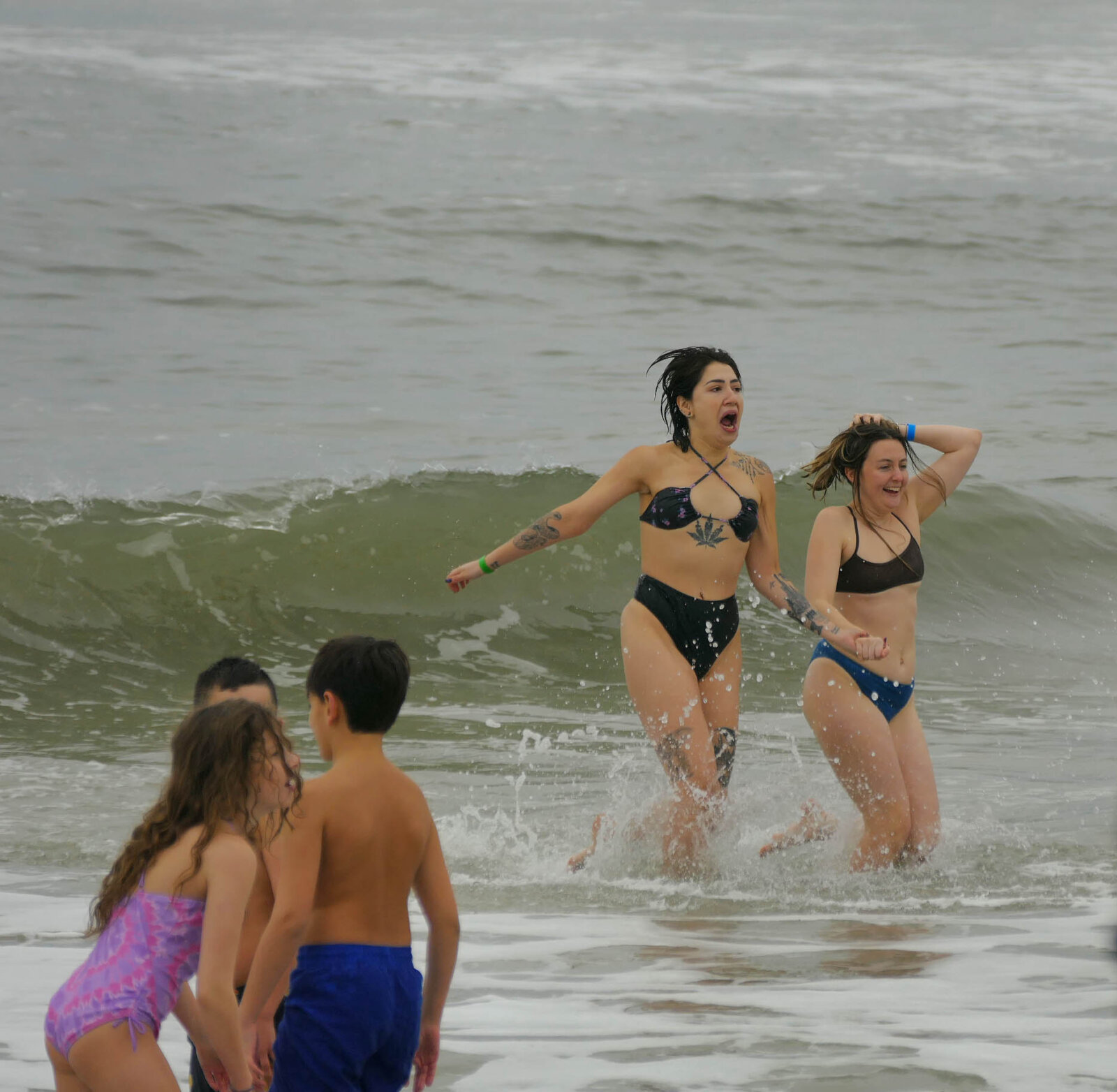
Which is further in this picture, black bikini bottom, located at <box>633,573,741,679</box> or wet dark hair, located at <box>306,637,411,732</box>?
black bikini bottom, located at <box>633,573,741,679</box>

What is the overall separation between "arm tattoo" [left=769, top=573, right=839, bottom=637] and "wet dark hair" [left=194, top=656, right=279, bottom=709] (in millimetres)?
2377

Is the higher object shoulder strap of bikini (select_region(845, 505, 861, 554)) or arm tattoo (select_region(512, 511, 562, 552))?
shoulder strap of bikini (select_region(845, 505, 861, 554))

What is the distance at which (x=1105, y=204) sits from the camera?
3494cm

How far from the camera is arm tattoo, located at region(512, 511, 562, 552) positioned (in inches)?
246

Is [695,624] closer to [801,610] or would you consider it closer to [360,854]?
[801,610]

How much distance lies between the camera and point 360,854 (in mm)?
3160

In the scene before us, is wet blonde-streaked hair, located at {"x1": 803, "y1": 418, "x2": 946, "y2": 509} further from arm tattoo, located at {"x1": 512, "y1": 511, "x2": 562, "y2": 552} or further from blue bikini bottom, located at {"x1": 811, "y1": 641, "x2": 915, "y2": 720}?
arm tattoo, located at {"x1": 512, "y1": 511, "x2": 562, "y2": 552}

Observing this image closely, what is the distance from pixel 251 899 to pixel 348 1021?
0.40 metres

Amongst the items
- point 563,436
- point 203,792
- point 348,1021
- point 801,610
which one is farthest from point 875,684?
point 563,436

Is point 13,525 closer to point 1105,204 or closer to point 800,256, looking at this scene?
point 800,256

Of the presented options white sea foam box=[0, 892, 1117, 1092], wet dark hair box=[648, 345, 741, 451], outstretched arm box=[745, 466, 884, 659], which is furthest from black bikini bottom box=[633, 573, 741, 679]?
white sea foam box=[0, 892, 1117, 1092]

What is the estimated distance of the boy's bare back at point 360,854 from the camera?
314 cm

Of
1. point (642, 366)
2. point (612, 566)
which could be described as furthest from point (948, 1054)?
point (642, 366)

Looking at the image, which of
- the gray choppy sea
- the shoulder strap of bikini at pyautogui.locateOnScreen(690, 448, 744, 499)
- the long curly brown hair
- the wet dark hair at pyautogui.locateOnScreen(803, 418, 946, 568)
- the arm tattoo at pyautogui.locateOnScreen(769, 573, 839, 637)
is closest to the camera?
the long curly brown hair
